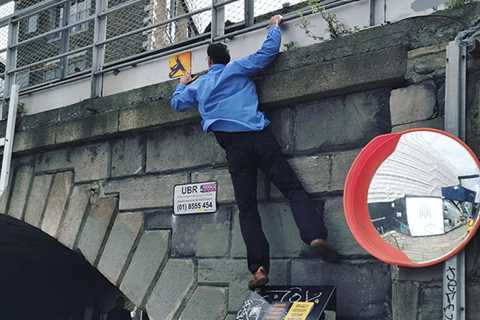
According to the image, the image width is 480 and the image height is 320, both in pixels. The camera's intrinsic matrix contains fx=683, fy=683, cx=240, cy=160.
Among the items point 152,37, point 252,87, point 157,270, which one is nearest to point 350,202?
point 252,87

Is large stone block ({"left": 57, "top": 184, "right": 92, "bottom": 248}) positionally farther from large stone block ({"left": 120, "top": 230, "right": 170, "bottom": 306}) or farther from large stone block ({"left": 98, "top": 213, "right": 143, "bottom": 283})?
large stone block ({"left": 120, "top": 230, "right": 170, "bottom": 306})

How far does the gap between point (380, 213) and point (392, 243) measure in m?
0.20

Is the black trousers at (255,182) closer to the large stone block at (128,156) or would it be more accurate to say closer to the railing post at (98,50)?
the large stone block at (128,156)

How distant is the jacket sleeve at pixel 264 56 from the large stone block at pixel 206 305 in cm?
170

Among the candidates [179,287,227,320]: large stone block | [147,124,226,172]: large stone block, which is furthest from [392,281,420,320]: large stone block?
[147,124,226,172]: large stone block

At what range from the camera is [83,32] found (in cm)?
805

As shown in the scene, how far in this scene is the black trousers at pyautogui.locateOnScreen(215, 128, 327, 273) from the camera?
4.74m

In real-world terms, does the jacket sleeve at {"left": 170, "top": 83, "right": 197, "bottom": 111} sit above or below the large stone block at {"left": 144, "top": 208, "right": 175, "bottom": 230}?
above

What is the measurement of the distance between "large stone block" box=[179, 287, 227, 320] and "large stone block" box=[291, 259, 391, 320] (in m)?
0.85

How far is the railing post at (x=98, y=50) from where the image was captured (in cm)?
682

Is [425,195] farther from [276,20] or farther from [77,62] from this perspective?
[77,62]

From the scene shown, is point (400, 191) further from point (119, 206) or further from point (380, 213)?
point (119, 206)

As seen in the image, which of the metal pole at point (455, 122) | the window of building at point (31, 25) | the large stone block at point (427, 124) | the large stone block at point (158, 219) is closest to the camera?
the metal pole at point (455, 122)

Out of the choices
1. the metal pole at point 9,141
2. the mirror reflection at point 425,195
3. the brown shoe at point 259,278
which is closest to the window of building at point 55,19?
the metal pole at point 9,141
